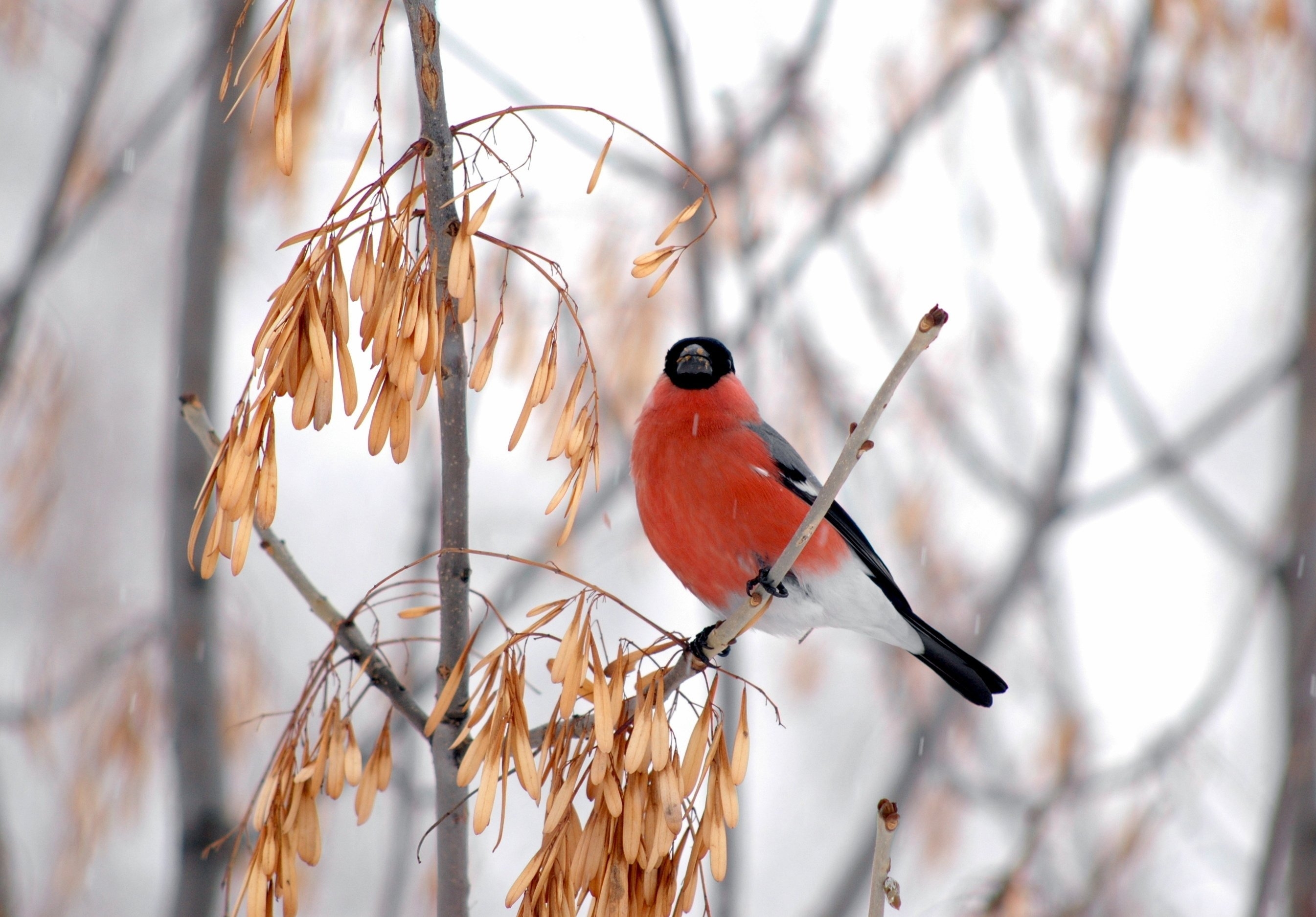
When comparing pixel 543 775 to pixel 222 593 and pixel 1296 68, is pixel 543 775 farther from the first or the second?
pixel 1296 68

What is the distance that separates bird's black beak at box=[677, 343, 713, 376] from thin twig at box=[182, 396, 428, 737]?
128 cm

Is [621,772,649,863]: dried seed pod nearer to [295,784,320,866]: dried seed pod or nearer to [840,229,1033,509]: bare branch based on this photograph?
[295,784,320,866]: dried seed pod

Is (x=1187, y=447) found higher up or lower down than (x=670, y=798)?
higher up

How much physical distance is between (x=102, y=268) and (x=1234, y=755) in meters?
6.61

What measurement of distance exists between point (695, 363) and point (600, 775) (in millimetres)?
1394

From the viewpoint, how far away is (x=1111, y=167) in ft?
8.69

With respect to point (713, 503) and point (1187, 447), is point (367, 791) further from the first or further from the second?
point (1187, 447)

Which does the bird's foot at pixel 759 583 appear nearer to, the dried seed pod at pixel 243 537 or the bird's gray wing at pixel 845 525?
the bird's gray wing at pixel 845 525

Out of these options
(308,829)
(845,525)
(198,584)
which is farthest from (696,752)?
(845,525)

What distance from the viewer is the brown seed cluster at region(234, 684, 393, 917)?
1207 mm

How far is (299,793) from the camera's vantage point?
48.8 inches

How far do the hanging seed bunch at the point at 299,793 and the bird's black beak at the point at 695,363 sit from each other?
1341mm

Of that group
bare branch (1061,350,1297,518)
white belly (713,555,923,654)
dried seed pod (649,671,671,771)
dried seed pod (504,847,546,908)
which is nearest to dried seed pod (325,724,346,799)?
dried seed pod (504,847,546,908)

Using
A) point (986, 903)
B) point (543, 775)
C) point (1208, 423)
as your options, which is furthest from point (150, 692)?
point (1208, 423)
